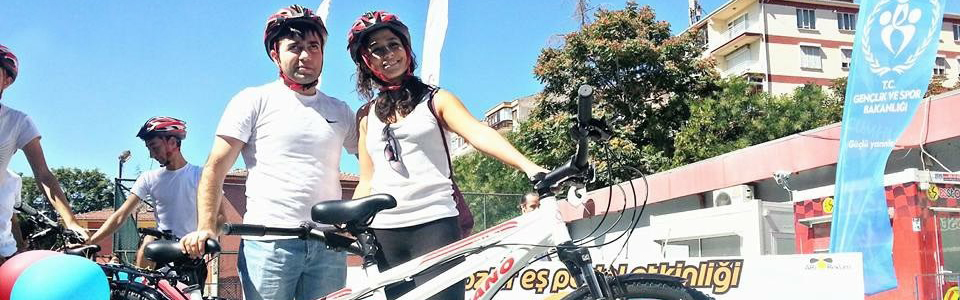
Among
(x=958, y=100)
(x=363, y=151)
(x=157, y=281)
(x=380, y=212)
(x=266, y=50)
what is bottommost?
(x=157, y=281)

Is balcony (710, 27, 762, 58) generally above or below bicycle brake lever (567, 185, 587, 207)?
above

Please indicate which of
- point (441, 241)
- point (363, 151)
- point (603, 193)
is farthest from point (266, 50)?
point (603, 193)


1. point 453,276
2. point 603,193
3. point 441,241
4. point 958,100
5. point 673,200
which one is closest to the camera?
point 453,276

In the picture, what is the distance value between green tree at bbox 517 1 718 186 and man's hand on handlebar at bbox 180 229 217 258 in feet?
57.6

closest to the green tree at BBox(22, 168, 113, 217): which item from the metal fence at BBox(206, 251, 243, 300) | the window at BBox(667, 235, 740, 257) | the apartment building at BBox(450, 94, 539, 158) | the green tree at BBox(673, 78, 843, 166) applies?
the apartment building at BBox(450, 94, 539, 158)

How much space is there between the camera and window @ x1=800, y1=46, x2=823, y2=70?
40.0m

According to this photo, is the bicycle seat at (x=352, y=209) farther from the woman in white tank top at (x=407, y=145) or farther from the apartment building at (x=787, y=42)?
the apartment building at (x=787, y=42)

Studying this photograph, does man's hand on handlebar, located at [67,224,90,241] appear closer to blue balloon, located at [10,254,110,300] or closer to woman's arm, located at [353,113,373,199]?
blue balloon, located at [10,254,110,300]

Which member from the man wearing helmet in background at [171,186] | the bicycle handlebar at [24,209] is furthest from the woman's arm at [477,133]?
the man wearing helmet in background at [171,186]

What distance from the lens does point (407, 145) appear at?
8.88 ft

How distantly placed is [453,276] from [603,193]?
8.55m

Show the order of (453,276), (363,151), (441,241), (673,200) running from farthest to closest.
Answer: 1. (673,200)
2. (363,151)
3. (441,241)
4. (453,276)

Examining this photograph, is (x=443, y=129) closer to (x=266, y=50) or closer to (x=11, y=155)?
(x=266, y=50)

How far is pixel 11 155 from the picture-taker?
11.4ft
